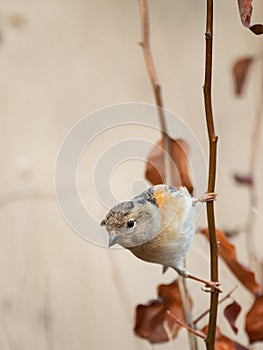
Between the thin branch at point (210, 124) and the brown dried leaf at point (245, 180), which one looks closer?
the thin branch at point (210, 124)

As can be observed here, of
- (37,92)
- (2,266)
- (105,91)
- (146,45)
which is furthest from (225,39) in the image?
(146,45)

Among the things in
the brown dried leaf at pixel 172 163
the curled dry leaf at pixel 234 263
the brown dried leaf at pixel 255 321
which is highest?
the brown dried leaf at pixel 172 163

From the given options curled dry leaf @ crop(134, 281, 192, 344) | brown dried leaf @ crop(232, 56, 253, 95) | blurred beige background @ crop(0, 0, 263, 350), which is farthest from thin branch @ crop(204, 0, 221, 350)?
blurred beige background @ crop(0, 0, 263, 350)

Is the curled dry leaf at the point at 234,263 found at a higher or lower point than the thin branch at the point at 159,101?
lower

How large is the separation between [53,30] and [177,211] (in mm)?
896

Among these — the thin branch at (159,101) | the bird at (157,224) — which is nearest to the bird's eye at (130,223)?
the bird at (157,224)

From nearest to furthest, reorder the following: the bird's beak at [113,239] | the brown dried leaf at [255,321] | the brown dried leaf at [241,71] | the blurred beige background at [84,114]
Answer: the bird's beak at [113,239], the brown dried leaf at [255,321], the brown dried leaf at [241,71], the blurred beige background at [84,114]

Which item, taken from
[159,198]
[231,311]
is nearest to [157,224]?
[159,198]

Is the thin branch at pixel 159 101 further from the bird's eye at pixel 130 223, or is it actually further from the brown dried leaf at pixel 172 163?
the bird's eye at pixel 130 223

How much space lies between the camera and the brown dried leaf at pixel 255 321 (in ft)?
1.23

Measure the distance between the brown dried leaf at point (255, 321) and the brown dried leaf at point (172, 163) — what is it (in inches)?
3.0

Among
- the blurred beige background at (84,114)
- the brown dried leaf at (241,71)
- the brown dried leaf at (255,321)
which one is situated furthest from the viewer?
the blurred beige background at (84,114)

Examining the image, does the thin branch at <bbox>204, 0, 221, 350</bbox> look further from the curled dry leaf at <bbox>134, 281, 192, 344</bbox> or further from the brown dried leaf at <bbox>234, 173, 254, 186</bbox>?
the brown dried leaf at <bbox>234, 173, 254, 186</bbox>

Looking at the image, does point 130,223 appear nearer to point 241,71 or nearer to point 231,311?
point 231,311
